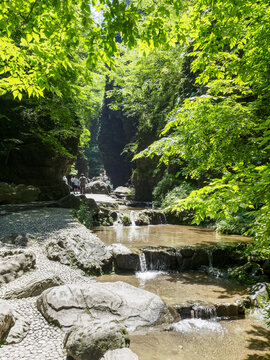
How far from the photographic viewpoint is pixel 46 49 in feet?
12.0

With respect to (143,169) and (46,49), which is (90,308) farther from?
(143,169)

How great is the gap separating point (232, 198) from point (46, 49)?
3.39 m

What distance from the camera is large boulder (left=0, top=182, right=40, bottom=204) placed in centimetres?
1161

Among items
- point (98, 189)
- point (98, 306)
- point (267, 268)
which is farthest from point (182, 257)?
point (98, 189)

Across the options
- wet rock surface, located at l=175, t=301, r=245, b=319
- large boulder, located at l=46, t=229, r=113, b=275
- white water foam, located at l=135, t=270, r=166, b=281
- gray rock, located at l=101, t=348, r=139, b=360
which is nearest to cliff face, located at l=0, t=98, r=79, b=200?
large boulder, located at l=46, t=229, r=113, b=275

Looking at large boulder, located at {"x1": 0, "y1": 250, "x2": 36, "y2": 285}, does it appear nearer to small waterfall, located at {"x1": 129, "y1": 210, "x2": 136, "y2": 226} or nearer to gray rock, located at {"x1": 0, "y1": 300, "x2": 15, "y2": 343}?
gray rock, located at {"x1": 0, "y1": 300, "x2": 15, "y2": 343}

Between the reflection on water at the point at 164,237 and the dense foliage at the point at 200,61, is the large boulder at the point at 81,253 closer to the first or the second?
the reflection on water at the point at 164,237

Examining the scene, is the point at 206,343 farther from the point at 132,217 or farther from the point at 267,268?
the point at 132,217

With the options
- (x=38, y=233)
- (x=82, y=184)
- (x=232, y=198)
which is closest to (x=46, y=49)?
(x=232, y=198)

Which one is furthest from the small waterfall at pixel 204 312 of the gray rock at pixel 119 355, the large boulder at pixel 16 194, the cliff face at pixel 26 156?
the cliff face at pixel 26 156

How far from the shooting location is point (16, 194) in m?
12.3

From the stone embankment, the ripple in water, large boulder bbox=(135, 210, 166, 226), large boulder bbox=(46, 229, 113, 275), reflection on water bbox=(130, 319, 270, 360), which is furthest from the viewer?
Answer: large boulder bbox=(135, 210, 166, 226)

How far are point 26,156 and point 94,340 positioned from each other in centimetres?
1335

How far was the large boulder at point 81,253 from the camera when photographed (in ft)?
23.0
